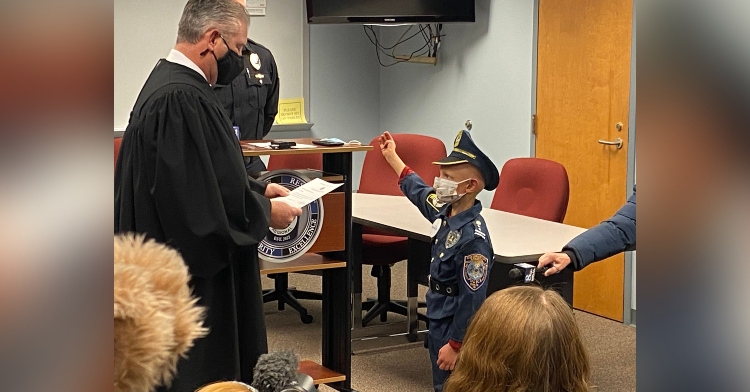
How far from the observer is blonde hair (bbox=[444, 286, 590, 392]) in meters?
1.31

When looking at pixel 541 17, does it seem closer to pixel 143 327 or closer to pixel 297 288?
pixel 297 288

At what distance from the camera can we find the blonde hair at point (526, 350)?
1310 mm

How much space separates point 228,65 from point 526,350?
1531 millimetres

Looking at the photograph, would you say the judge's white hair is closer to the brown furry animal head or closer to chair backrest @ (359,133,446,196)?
the brown furry animal head

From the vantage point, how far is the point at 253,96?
4.53 meters

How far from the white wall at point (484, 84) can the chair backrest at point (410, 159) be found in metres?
0.97

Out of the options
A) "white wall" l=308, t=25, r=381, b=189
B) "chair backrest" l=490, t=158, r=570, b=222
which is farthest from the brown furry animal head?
"white wall" l=308, t=25, r=381, b=189

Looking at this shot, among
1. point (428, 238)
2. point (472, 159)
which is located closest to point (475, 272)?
point (472, 159)

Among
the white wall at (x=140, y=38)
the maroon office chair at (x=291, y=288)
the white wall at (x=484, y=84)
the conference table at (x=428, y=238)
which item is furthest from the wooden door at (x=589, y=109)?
the white wall at (x=140, y=38)

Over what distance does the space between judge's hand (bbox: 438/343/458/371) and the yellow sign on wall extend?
12.8ft

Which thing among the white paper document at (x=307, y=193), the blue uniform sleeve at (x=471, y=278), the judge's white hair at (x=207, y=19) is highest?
the judge's white hair at (x=207, y=19)

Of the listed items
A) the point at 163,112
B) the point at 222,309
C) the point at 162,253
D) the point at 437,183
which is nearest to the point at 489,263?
the point at 437,183

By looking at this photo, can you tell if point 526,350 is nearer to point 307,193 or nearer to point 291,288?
point 307,193

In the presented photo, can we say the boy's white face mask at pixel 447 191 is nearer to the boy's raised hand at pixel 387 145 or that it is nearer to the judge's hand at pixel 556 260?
the boy's raised hand at pixel 387 145
